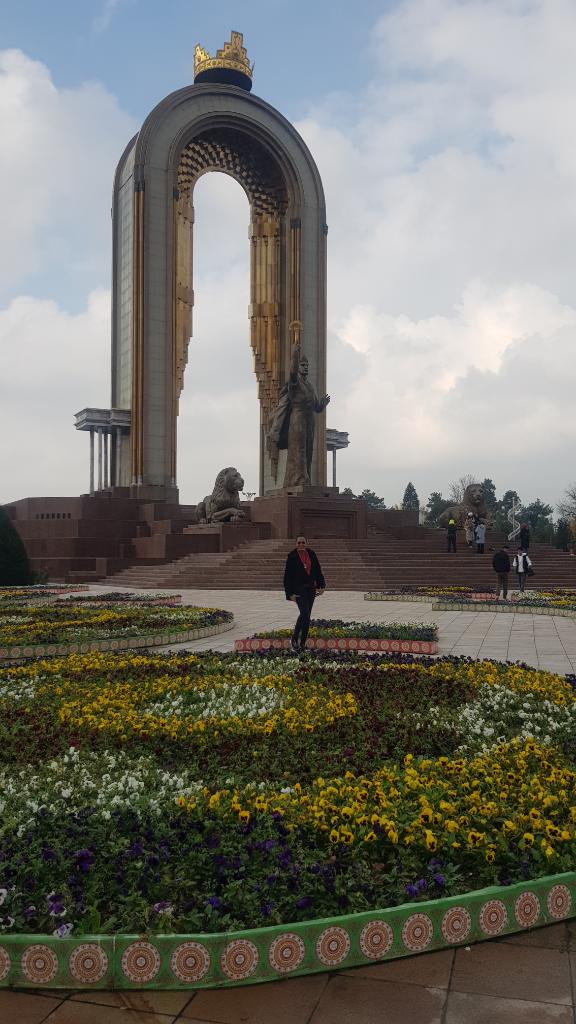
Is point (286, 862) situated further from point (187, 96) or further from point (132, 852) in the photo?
point (187, 96)

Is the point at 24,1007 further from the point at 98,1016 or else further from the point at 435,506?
the point at 435,506

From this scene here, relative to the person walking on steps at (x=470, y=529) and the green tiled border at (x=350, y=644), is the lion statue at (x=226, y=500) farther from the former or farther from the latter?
the green tiled border at (x=350, y=644)

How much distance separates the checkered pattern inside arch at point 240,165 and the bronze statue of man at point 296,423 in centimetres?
1517

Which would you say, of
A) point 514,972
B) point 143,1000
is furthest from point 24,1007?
point 514,972

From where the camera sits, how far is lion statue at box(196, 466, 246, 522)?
25.8 m

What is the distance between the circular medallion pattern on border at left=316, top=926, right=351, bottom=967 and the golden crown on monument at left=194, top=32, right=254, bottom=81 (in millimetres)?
42783

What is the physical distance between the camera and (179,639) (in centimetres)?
972

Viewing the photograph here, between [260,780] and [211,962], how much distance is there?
4.47ft

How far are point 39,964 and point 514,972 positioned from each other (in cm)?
140

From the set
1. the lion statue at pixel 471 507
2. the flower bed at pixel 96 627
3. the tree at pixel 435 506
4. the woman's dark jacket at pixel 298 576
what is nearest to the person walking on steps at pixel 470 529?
the lion statue at pixel 471 507

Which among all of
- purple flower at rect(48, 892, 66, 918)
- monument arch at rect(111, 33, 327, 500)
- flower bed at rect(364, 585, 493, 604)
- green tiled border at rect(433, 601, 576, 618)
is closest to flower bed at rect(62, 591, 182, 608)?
flower bed at rect(364, 585, 493, 604)

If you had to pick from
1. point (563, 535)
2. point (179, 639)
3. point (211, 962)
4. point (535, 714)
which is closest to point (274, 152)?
point (563, 535)

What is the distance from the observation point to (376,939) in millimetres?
2463

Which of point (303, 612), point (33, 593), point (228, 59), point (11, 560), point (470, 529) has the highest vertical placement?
point (228, 59)
